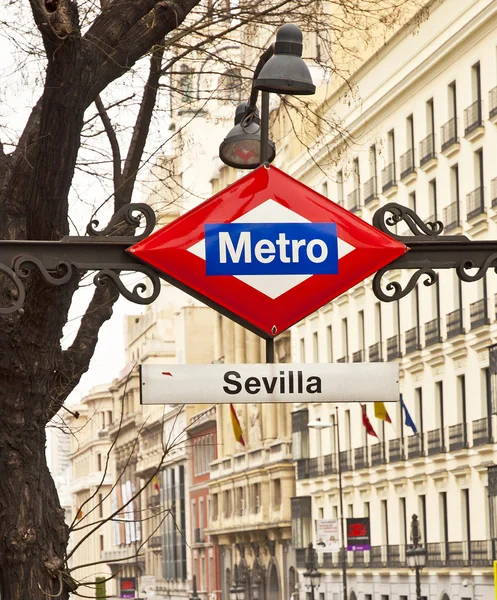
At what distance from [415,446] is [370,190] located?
11109mm

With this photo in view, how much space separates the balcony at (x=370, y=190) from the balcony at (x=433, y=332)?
7.57m

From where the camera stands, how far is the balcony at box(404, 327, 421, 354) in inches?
2125

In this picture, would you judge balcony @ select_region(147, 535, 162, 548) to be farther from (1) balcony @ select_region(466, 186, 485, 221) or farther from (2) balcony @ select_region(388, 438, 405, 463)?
(1) balcony @ select_region(466, 186, 485, 221)

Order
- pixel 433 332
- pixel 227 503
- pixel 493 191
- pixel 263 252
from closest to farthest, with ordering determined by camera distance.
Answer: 1. pixel 263 252
2. pixel 493 191
3. pixel 433 332
4. pixel 227 503

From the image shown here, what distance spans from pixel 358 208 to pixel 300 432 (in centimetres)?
1309

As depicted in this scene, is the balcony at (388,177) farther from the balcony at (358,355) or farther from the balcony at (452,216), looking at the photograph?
the balcony at (358,355)

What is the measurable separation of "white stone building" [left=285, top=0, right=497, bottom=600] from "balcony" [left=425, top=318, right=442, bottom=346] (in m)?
0.05

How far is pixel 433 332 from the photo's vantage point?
5250cm

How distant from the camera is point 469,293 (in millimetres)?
49156

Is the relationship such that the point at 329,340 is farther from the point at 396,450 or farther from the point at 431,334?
the point at 431,334

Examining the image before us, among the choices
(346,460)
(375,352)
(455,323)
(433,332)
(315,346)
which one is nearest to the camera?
(455,323)

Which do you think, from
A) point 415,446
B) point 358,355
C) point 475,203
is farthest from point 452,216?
point 358,355

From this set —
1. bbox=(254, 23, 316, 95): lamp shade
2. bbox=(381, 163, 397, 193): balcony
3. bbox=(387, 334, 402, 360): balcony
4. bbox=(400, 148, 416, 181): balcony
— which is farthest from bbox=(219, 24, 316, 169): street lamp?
bbox=(381, 163, 397, 193): balcony

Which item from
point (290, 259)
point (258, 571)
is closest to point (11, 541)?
point (290, 259)
